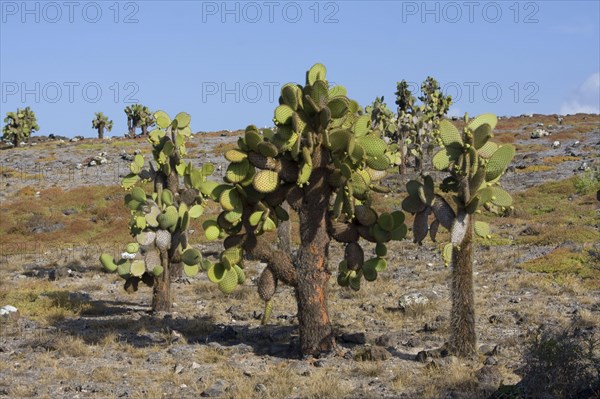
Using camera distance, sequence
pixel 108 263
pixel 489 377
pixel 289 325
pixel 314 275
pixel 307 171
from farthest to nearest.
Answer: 1. pixel 108 263
2. pixel 289 325
3. pixel 314 275
4. pixel 307 171
5. pixel 489 377

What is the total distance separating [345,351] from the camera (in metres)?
11.8

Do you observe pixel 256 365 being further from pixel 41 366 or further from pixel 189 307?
pixel 189 307

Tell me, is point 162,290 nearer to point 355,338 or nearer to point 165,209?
point 165,209

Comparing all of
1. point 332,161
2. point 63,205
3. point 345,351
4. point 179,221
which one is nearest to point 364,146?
point 332,161

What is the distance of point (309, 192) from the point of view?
11.6 m

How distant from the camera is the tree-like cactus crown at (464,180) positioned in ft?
35.2

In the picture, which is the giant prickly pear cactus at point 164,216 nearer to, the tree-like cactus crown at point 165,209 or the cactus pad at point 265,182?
the tree-like cactus crown at point 165,209

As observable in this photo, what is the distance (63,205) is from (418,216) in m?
33.0

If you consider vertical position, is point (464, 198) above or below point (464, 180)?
below

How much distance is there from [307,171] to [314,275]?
1873 mm

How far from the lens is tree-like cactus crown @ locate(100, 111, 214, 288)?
15758 mm

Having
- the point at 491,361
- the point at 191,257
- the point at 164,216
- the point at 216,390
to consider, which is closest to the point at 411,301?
the point at 491,361

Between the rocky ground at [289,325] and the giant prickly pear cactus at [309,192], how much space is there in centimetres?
131

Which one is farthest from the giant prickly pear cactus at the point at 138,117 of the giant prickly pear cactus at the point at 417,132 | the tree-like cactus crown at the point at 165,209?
the tree-like cactus crown at the point at 165,209
